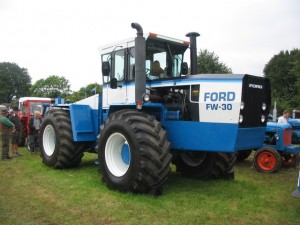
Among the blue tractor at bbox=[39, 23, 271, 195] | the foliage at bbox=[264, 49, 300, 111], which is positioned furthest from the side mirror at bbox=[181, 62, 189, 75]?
the foliage at bbox=[264, 49, 300, 111]

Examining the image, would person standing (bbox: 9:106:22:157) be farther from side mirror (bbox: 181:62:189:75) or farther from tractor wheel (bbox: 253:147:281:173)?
tractor wheel (bbox: 253:147:281:173)

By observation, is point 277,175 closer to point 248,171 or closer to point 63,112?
point 248,171

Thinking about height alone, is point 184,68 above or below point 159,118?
above

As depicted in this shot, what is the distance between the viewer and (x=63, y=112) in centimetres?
926

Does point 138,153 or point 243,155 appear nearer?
point 138,153

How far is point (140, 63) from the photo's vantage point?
6.80 m

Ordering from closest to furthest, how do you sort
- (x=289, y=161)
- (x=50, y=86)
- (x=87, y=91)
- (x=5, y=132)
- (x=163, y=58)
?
(x=163, y=58)
(x=289, y=161)
(x=5, y=132)
(x=87, y=91)
(x=50, y=86)

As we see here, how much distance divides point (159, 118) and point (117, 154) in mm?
1125

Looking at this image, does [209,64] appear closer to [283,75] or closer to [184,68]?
[184,68]

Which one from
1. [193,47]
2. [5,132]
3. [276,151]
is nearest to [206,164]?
[193,47]

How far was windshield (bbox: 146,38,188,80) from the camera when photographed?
7508 mm

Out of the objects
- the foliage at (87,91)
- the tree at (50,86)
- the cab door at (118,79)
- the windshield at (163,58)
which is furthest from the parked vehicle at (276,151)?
the tree at (50,86)

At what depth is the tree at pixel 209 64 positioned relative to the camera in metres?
27.8

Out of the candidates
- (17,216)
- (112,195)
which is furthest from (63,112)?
(17,216)
